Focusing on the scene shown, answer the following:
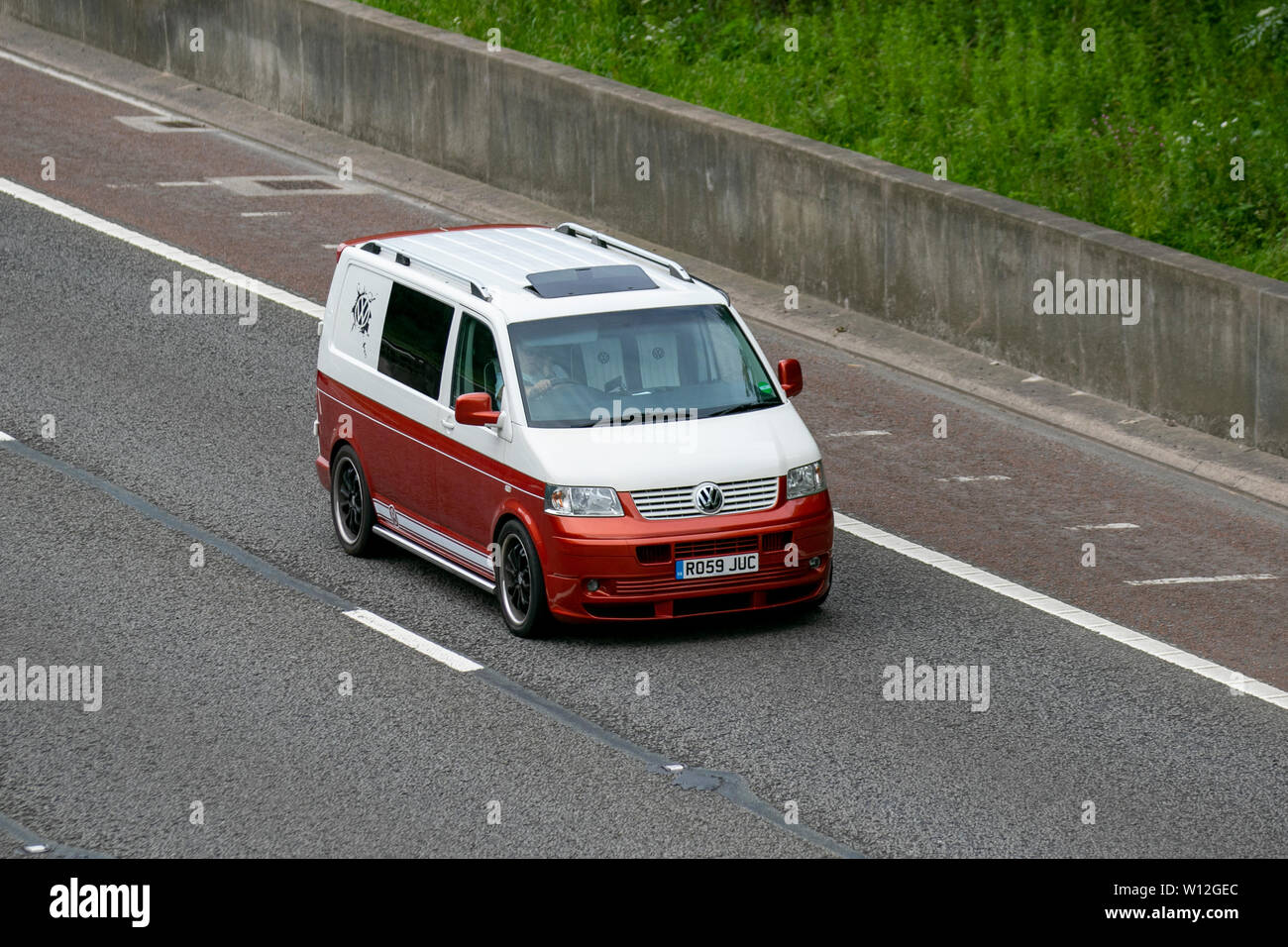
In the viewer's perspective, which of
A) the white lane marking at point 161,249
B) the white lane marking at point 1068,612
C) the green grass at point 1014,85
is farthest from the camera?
the white lane marking at point 161,249

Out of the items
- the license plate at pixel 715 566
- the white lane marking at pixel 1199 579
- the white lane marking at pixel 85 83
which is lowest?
the white lane marking at pixel 1199 579

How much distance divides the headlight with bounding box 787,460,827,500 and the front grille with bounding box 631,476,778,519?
23 cm

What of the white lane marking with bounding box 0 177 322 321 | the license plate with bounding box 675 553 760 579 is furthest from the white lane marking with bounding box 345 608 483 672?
the white lane marking with bounding box 0 177 322 321

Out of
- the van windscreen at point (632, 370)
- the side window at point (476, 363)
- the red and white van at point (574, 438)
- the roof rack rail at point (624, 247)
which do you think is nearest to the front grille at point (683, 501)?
the red and white van at point (574, 438)

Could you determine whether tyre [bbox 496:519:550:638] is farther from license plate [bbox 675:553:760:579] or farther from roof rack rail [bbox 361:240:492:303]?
roof rack rail [bbox 361:240:492:303]

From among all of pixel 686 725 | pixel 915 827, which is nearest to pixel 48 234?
pixel 686 725

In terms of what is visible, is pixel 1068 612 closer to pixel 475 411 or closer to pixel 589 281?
pixel 589 281

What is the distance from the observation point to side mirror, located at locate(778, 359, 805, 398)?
13.0 meters

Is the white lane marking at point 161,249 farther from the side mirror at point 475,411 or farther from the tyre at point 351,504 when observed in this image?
the side mirror at point 475,411

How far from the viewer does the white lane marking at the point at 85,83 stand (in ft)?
84.9

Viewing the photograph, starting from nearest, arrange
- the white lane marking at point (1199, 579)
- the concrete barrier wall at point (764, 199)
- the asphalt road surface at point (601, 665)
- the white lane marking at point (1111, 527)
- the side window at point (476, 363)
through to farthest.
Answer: the asphalt road surface at point (601, 665), the side window at point (476, 363), the white lane marking at point (1199, 579), the white lane marking at point (1111, 527), the concrete barrier wall at point (764, 199)

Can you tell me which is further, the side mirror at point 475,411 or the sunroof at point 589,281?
the sunroof at point 589,281

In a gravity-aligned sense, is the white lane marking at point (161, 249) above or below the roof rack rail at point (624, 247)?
below

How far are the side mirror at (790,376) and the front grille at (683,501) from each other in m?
1.09
